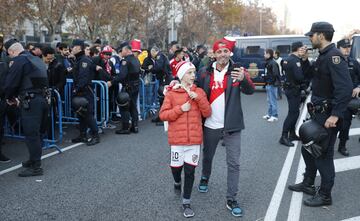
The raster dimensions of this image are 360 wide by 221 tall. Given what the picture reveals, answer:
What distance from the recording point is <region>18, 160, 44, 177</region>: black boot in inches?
224

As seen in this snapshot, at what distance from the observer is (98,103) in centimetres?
916

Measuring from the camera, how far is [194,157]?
4.25m

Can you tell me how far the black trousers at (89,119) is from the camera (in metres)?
7.57

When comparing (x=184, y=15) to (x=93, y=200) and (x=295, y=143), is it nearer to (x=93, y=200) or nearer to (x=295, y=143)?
(x=295, y=143)

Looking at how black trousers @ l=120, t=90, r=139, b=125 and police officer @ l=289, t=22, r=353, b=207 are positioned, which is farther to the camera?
black trousers @ l=120, t=90, r=139, b=125

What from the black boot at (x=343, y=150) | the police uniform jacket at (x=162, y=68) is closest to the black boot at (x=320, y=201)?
the black boot at (x=343, y=150)

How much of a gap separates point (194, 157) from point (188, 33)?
36588 millimetres

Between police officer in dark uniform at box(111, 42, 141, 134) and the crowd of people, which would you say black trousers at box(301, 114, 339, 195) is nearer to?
the crowd of people

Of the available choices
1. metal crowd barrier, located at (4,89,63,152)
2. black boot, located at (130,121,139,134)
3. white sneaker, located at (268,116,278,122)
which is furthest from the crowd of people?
white sneaker, located at (268,116,278,122)

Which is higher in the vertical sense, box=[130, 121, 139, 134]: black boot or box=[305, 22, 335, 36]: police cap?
box=[305, 22, 335, 36]: police cap

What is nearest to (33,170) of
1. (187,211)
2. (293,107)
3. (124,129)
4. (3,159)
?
(3,159)

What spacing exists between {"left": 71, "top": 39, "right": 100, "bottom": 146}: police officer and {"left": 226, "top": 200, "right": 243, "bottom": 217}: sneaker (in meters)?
3.86

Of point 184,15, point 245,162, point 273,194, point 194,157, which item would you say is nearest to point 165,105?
point 194,157

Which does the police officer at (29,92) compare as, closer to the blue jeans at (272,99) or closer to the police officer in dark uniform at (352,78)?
the police officer in dark uniform at (352,78)
